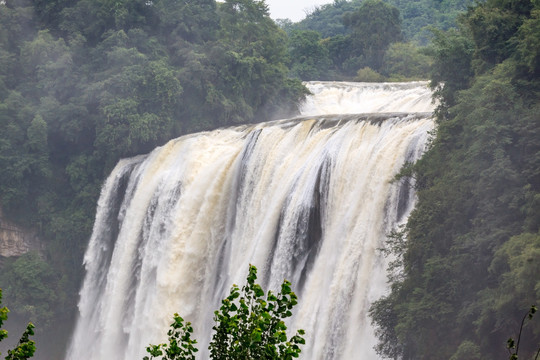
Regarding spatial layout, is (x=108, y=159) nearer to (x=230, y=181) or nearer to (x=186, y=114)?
(x=186, y=114)

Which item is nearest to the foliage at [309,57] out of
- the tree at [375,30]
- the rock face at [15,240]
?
the tree at [375,30]

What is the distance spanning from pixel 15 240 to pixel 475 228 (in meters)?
25.9

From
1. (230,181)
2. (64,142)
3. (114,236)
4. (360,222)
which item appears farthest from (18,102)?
(360,222)

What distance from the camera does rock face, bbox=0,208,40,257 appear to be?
128 ft

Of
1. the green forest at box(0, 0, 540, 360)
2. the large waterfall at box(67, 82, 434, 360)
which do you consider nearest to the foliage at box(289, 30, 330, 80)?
the green forest at box(0, 0, 540, 360)

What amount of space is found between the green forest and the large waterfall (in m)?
1.20

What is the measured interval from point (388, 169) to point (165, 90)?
1774cm

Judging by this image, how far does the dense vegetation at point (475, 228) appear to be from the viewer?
58.3 ft

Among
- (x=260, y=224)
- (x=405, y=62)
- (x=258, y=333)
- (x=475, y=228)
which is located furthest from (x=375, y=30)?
(x=258, y=333)

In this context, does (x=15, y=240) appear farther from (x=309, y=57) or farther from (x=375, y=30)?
(x=375, y=30)

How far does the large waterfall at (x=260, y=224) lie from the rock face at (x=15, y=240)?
4369 millimetres

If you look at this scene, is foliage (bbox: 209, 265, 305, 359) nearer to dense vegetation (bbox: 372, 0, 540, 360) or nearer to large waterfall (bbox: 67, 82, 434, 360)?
dense vegetation (bbox: 372, 0, 540, 360)

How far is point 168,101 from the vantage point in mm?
38000

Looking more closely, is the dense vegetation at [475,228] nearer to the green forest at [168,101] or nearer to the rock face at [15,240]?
the green forest at [168,101]
